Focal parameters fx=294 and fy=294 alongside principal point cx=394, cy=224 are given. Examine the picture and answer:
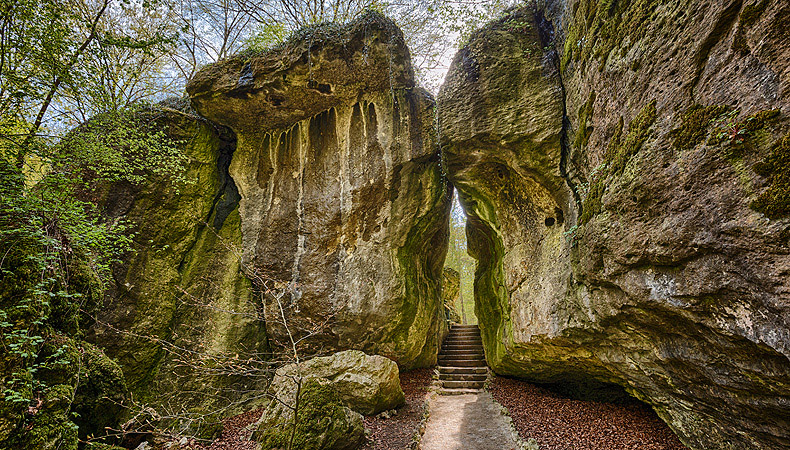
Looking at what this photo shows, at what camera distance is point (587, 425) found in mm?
5574

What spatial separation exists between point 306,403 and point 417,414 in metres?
3.67

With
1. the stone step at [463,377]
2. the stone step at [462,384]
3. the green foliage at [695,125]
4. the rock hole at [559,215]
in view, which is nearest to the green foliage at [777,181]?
the green foliage at [695,125]

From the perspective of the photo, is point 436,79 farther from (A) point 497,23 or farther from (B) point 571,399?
(B) point 571,399

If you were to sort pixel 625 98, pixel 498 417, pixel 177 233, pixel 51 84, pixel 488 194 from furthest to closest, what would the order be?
pixel 177 233 < pixel 488 194 < pixel 498 417 < pixel 51 84 < pixel 625 98

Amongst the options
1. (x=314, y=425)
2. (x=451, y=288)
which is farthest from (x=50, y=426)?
(x=451, y=288)

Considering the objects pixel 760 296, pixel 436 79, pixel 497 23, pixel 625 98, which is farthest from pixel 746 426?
pixel 436 79

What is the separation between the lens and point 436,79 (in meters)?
10.9

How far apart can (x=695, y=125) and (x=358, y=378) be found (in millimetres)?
7436

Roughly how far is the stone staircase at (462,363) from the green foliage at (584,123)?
8.54 meters

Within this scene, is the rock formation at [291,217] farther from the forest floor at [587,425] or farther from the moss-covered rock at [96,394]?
the forest floor at [587,425]

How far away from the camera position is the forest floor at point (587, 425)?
469 centimetres

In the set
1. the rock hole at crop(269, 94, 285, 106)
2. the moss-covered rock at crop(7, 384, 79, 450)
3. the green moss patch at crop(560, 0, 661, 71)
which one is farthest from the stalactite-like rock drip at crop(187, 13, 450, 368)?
the moss-covered rock at crop(7, 384, 79, 450)

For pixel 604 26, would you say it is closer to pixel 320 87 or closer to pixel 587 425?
pixel 587 425

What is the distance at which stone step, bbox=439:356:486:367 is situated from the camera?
12.1 m
